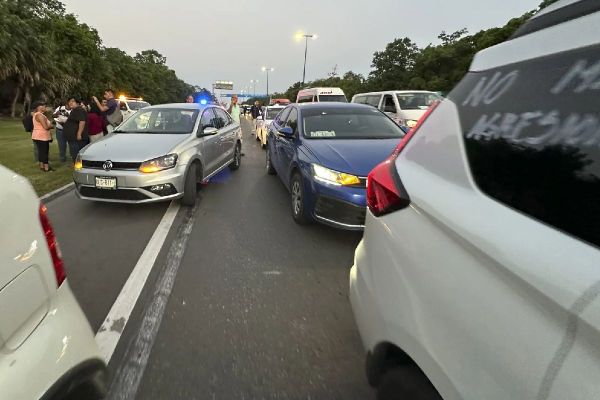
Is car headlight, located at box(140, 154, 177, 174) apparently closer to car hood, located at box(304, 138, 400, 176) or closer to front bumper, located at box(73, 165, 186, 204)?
front bumper, located at box(73, 165, 186, 204)

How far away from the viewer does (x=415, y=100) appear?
14250 mm

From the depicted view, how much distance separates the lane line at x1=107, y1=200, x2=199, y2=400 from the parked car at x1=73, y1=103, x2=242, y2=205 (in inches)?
54.9

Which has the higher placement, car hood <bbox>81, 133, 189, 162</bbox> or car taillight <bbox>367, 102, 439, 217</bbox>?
car taillight <bbox>367, 102, 439, 217</bbox>

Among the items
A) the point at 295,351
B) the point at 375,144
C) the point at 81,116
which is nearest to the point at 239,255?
the point at 295,351

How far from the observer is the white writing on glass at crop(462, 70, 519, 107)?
Result: 51.1 inches

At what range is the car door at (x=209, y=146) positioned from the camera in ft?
20.9

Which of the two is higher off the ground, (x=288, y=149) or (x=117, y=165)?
(x=288, y=149)

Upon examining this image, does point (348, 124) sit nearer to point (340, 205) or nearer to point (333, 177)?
point (333, 177)

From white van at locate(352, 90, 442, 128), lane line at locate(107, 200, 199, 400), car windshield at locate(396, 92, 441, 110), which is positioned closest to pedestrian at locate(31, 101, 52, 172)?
lane line at locate(107, 200, 199, 400)

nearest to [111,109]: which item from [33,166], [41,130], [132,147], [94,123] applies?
[94,123]

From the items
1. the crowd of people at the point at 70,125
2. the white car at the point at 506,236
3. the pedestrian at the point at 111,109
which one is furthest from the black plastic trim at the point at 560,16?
the pedestrian at the point at 111,109

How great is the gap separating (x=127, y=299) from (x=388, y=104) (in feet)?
43.9

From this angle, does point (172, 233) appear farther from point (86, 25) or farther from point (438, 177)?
point (86, 25)

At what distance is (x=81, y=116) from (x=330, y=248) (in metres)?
7.26
